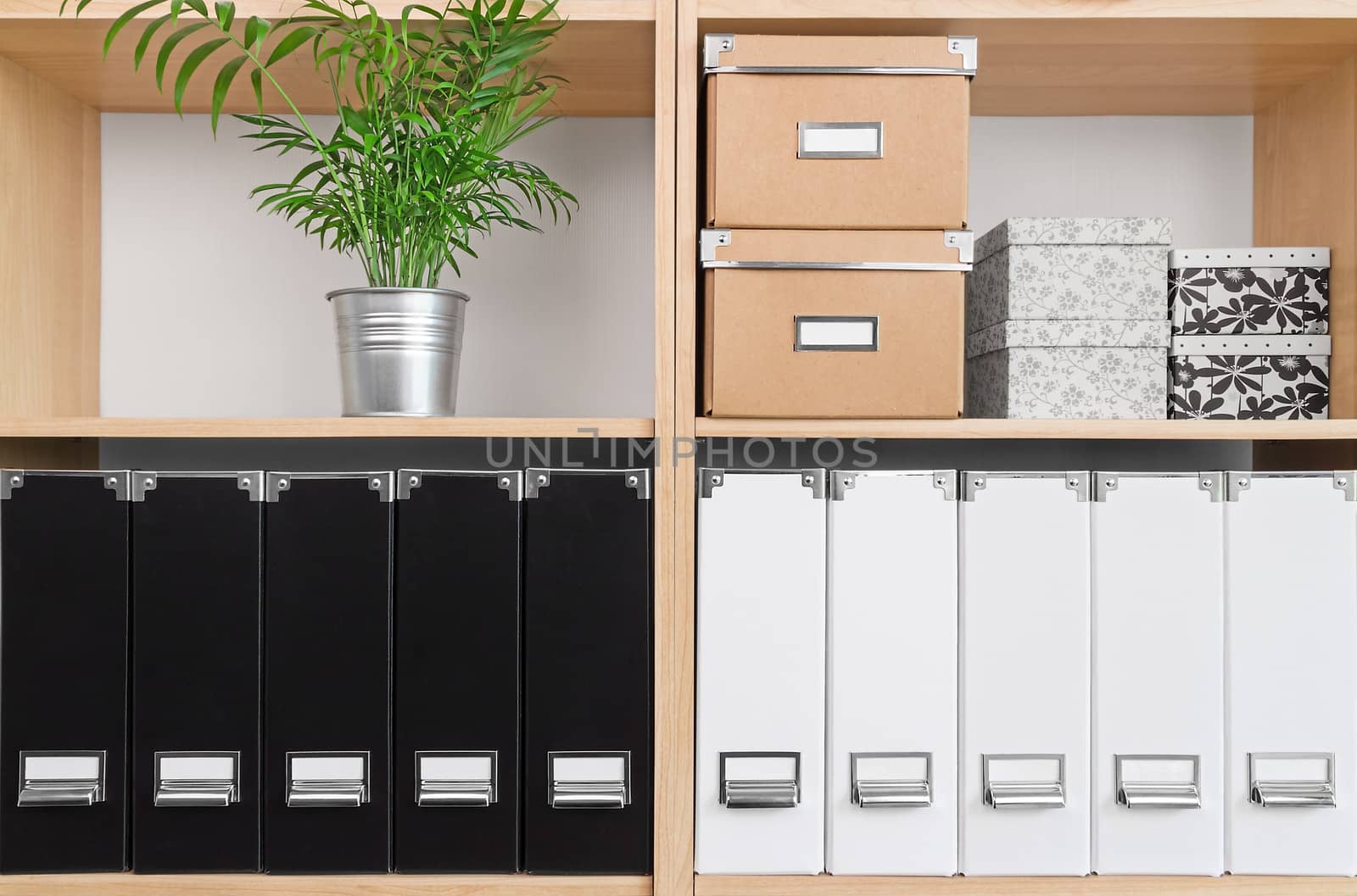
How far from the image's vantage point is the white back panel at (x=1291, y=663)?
0.90 metres

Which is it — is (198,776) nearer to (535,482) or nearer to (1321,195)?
(535,482)

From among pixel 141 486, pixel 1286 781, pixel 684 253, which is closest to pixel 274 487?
pixel 141 486

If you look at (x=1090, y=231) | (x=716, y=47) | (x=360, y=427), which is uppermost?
(x=716, y=47)

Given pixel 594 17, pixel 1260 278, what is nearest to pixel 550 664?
pixel 594 17

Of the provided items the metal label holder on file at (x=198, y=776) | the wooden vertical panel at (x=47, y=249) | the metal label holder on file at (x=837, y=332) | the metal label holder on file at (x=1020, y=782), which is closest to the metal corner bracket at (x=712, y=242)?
the metal label holder on file at (x=837, y=332)

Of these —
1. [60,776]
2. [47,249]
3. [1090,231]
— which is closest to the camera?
[60,776]

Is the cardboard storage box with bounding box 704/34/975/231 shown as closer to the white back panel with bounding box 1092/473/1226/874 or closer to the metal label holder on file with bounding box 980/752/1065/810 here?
the white back panel with bounding box 1092/473/1226/874

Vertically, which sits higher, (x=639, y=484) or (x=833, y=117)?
(x=833, y=117)

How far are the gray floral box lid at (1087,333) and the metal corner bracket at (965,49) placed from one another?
0.93ft

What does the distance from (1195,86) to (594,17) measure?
2.60 ft

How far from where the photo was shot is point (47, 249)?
3.66 ft

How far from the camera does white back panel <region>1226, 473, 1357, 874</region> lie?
2.94ft

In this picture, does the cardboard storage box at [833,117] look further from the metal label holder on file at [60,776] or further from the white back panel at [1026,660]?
the metal label holder on file at [60,776]

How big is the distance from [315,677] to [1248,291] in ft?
3.73
